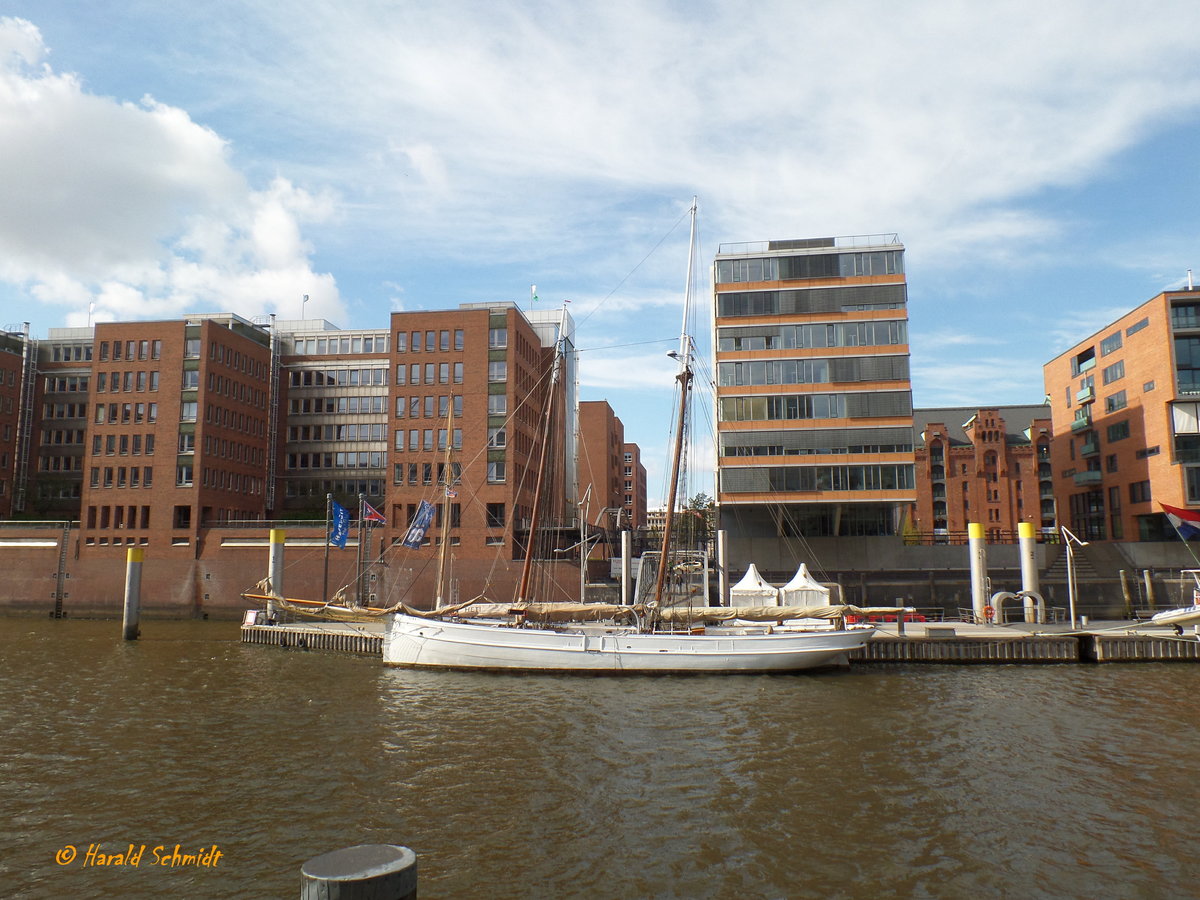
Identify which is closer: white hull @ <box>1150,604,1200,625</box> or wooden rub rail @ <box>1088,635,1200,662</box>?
wooden rub rail @ <box>1088,635,1200,662</box>

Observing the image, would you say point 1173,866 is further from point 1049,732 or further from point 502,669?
point 502,669

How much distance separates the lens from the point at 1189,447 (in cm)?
7350

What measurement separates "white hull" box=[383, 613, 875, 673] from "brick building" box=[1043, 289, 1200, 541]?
50073 millimetres

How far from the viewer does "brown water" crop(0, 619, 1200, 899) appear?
52.9 feet

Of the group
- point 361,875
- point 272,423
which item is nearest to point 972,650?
point 361,875

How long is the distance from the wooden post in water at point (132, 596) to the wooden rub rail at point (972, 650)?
47.7m

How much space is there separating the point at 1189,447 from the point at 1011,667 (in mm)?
45405

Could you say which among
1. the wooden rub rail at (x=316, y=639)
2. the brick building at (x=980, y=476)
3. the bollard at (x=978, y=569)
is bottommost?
the wooden rub rail at (x=316, y=639)

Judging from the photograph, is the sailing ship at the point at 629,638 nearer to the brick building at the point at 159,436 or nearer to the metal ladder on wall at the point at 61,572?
the brick building at the point at 159,436

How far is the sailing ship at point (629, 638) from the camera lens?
134ft

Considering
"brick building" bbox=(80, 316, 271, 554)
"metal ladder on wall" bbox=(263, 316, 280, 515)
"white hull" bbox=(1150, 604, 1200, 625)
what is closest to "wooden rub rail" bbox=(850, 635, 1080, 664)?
"white hull" bbox=(1150, 604, 1200, 625)

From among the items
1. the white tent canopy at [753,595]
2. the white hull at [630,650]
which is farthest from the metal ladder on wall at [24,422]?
the white tent canopy at [753,595]

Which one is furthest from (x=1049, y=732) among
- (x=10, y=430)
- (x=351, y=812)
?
(x=10, y=430)

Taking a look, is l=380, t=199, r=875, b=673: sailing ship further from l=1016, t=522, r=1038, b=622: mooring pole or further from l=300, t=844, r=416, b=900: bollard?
l=300, t=844, r=416, b=900: bollard
